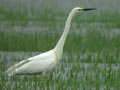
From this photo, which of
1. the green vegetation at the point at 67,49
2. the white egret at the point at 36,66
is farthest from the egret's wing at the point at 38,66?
the green vegetation at the point at 67,49

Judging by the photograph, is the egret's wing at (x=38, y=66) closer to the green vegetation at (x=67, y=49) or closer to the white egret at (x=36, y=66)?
the white egret at (x=36, y=66)

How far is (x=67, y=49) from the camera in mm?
11906

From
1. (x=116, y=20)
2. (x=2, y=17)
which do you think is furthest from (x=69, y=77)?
(x=2, y=17)

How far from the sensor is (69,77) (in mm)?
8141

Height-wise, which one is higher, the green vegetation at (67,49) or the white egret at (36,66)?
the white egret at (36,66)

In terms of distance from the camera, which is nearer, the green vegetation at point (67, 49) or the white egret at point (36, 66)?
the green vegetation at point (67, 49)

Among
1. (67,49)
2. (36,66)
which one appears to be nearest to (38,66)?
(36,66)

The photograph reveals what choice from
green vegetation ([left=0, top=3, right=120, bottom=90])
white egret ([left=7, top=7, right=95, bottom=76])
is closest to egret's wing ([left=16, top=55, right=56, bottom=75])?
white egret ([left=7, top=7, right=95, bottom=76])

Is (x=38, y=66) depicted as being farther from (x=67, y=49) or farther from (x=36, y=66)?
(x=67, y=49)

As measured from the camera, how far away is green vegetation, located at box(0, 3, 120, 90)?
7777 millimetres

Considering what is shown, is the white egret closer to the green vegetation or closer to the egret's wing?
the egret's wing

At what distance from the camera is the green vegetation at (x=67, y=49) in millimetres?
7777

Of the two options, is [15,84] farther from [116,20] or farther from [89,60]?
[116,20]

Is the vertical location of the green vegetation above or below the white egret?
below
